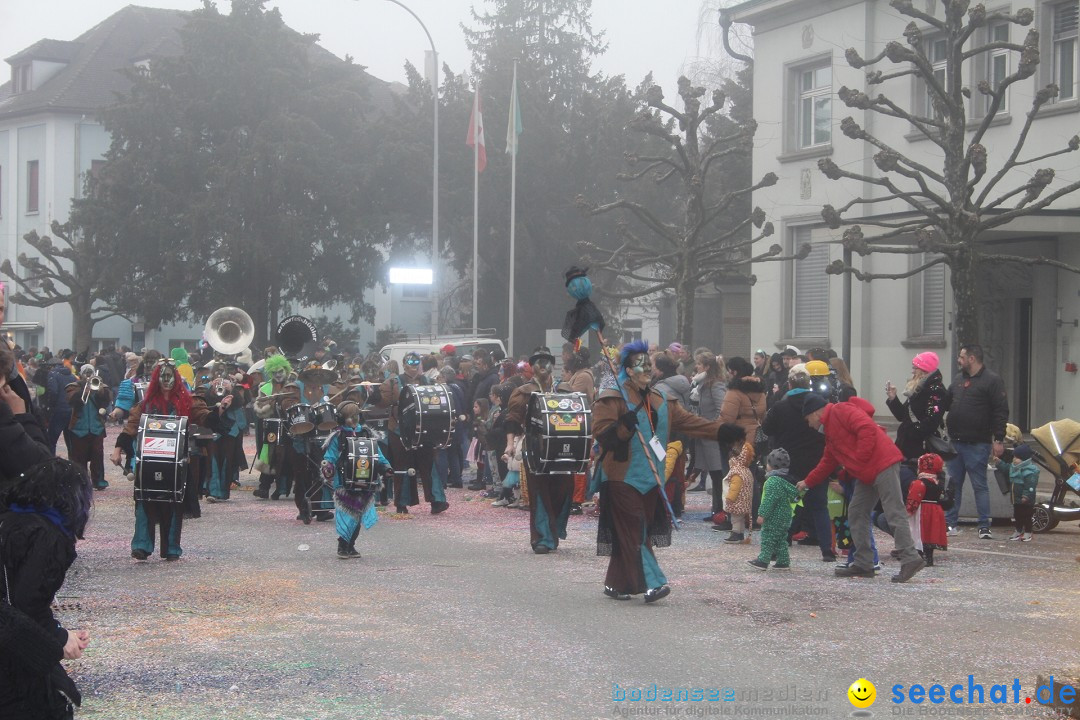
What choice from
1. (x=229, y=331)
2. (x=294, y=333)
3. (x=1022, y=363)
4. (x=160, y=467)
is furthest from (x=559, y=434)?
(x=229, y=331)

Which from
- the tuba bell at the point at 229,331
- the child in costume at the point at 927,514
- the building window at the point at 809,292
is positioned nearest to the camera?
the child in costume at the point at 927,514

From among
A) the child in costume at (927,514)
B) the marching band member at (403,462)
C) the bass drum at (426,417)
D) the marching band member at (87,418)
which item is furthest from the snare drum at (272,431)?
the child in costume at (927,514)

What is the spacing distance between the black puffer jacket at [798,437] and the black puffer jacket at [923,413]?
137cm

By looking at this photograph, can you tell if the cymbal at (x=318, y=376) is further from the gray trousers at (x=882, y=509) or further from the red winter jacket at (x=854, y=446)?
the gray trousers at (x=882, y=509)

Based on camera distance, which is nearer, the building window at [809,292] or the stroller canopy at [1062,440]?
the stroller canopy at [1062,440]

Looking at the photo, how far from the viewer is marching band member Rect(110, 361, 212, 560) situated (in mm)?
11641

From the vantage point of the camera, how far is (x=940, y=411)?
42.3 ft

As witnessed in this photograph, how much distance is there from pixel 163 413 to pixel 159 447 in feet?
2.27

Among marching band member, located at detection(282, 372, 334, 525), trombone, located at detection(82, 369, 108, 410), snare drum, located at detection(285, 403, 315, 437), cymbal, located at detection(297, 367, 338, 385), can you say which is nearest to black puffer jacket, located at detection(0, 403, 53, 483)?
snare drum, located at detection(285, 403, 315, 437)

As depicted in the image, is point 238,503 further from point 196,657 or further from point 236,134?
point 236,134

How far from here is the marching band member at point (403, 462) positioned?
622 inches

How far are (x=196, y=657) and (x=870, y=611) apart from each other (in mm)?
4479

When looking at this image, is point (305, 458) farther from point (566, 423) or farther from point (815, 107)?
point (815, 107)

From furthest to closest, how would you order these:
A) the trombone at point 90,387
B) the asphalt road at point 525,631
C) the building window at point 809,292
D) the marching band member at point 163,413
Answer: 1. the building window at point 809,292
2. the trombone at point 90,387
3. the marching band member at point 163,413
4. the asphalt road at point 525,631
